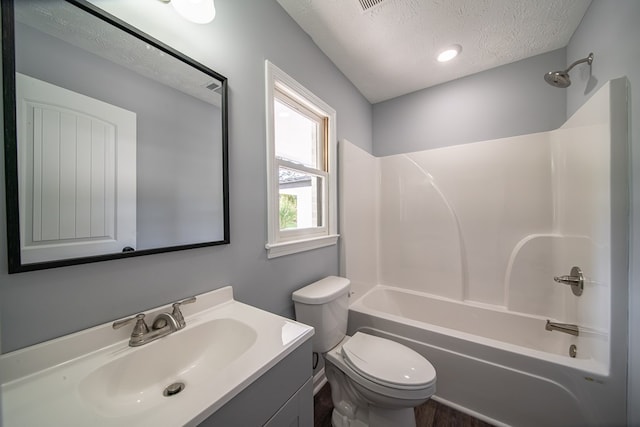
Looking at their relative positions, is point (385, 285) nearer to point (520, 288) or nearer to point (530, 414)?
point (520, 288)

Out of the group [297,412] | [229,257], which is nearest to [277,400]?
[297,412]

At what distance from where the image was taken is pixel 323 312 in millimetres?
1293

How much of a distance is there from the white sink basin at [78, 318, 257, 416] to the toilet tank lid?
498 millimetres

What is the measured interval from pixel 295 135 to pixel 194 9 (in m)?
0.83

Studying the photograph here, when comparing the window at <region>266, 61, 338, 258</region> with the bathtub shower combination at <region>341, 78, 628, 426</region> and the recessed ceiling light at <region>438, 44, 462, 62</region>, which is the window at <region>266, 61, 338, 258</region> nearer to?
the bathtub shower combination at <region>341, 78, 628, 426</region>

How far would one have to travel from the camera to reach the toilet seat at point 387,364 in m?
1.04

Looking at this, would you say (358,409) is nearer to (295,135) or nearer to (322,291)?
(322,291)

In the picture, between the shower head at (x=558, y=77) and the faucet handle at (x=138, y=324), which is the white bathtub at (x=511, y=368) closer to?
the faucet handle at (x=138, y=324)

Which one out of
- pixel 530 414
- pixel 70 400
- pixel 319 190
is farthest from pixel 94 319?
pixel 530 414

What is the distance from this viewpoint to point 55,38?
0.65 metres

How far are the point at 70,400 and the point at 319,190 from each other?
1.53 m

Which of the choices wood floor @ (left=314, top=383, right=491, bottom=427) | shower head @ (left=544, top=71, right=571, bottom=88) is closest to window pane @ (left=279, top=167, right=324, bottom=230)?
wood floor @ (left=314, top=383, right=491, bottom=427)

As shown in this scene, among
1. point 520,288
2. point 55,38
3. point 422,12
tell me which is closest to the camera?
point 55,38

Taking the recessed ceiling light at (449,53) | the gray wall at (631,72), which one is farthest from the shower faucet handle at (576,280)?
the recessed ceiling light at (449,53)
